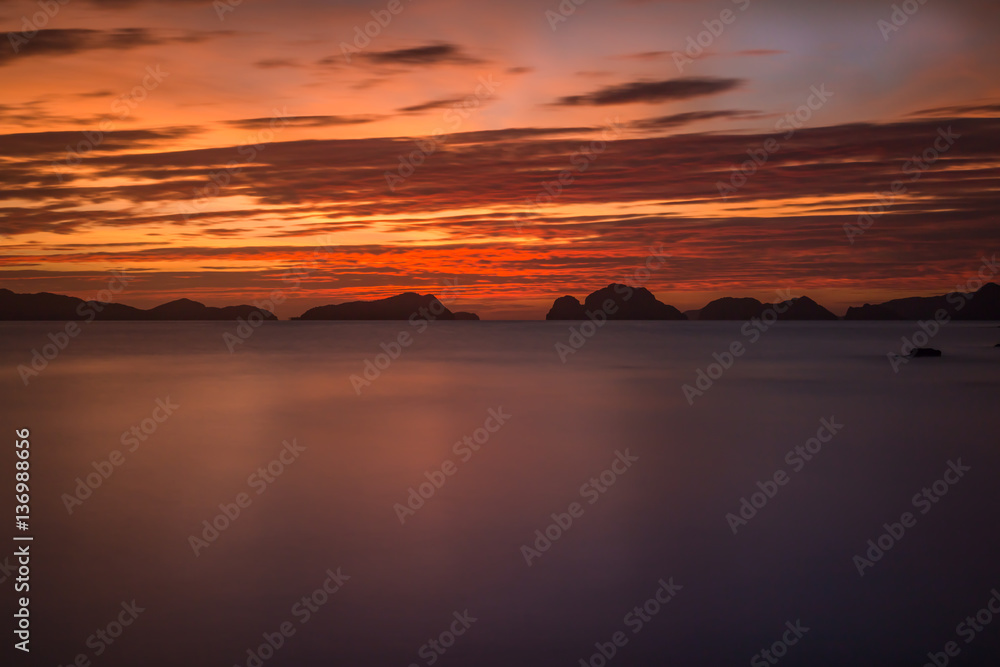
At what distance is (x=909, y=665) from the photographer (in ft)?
24.2

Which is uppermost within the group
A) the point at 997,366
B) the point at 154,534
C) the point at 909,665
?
the point at 909,665

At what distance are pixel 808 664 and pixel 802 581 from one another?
2.24m

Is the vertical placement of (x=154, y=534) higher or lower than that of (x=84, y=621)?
lower

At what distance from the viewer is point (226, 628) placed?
8.16 metres

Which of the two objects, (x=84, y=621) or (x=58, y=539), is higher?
(x=84, y=621)

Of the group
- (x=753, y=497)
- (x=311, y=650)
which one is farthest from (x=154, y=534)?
(x=753, y=497)

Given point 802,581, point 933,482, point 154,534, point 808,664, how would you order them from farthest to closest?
point 933,482
point 154,534
point 802,581
point 808,664

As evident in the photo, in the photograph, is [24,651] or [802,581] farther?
[802,581]

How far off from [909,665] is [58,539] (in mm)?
11183

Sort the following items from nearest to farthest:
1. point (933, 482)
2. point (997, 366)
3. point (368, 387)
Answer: point (933, 482) < point (368, 387) < point (997, 366)

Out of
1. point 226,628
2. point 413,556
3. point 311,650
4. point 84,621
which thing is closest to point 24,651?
point 84,621

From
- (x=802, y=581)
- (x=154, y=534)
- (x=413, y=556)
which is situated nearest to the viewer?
(x=802, y=581)

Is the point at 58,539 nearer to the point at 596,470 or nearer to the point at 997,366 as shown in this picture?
the point at 596,470

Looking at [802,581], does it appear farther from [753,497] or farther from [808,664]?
[753,497]
